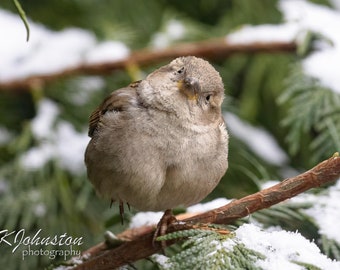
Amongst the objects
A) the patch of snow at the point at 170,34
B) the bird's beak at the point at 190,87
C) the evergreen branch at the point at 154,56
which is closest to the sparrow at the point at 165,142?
the bird's beak at the point at 190,87

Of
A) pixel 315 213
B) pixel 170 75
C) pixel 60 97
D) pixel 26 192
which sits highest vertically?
pixel 60 97

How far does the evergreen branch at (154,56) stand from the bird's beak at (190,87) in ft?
2.76

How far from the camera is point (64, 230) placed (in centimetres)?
276

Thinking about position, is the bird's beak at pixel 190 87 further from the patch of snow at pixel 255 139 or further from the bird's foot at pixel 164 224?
the patch of snow at pixel 255 139

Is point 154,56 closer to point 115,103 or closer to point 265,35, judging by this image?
point 265,35

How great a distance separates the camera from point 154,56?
3.13m

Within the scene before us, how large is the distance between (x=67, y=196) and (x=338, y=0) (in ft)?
6.70

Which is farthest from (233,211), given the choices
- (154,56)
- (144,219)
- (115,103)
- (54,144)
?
(154,56)

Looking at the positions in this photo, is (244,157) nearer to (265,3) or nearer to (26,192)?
(26,192)

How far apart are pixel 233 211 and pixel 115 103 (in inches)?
30.7

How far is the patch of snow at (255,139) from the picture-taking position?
329 cm

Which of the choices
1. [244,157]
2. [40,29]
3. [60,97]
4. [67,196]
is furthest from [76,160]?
[40,29]

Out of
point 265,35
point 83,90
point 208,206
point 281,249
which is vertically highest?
point 265,35

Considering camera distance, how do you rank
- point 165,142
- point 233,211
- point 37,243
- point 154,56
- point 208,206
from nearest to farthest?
point 233,211 < point 165,142 < point 208,206 < point 37,243 < point 154,56
